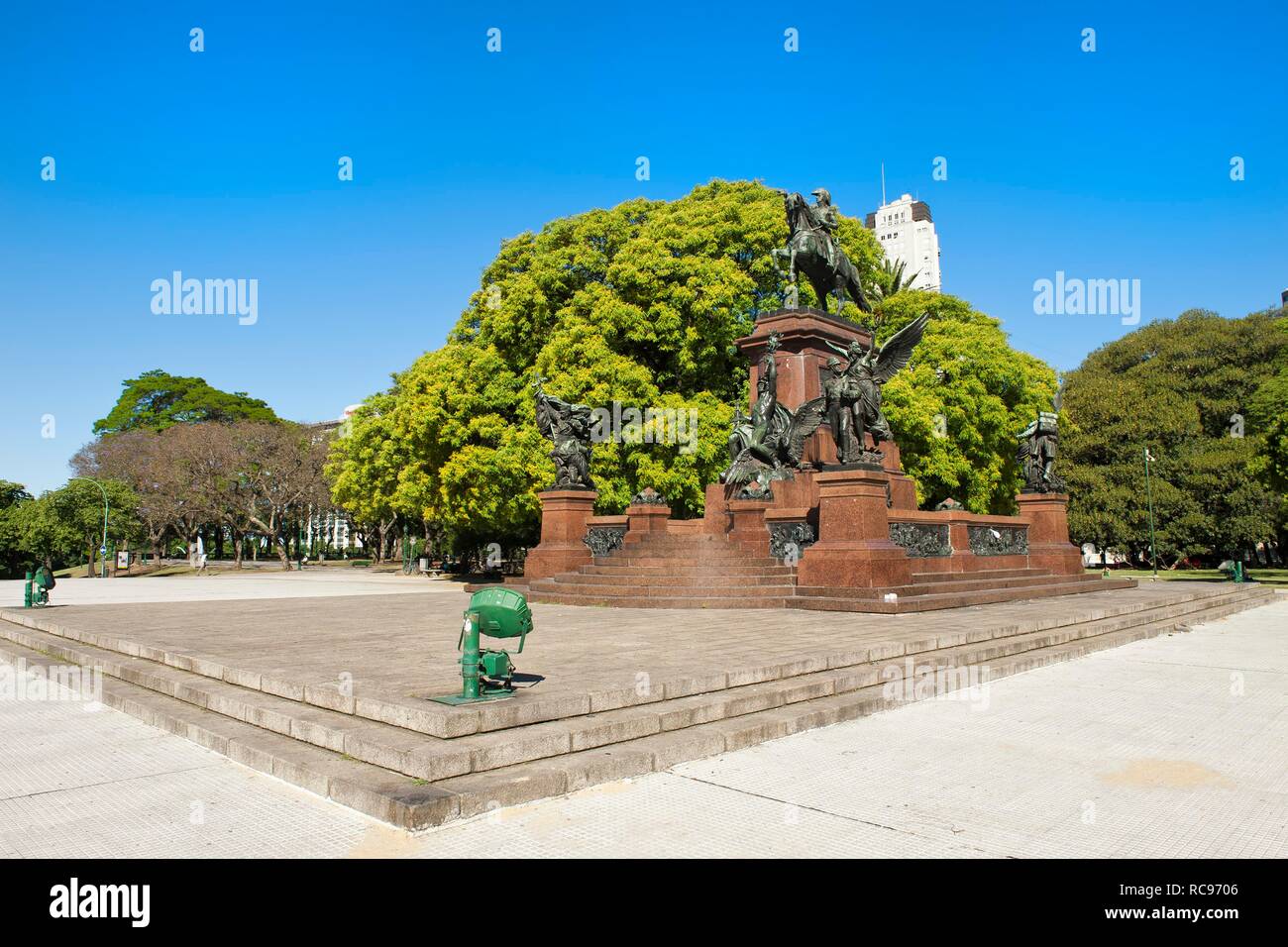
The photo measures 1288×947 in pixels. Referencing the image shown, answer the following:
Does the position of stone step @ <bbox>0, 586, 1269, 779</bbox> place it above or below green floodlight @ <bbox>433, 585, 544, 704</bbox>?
below

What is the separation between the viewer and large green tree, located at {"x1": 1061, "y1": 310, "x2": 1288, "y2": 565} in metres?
35.2

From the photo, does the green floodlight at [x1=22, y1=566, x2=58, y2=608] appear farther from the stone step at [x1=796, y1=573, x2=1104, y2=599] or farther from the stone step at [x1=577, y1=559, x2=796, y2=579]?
the stone step at [x1=796, y1=573, x2=1104, y2=599]

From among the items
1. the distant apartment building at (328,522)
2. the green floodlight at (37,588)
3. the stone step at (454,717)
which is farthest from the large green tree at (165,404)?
the stone step at (454,717)

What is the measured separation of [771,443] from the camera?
695 inches

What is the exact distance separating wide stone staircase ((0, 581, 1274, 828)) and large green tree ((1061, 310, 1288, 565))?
104ft

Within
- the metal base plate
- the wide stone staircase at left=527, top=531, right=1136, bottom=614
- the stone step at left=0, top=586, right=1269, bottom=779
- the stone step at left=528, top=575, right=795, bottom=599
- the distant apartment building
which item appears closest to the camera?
the stone step at left=0, top=586, right=1269, bottom=779

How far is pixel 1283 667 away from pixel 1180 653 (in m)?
1.45

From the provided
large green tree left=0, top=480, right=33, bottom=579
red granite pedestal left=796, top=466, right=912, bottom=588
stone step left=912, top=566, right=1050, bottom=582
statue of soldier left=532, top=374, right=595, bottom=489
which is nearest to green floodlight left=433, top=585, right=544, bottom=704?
red granite pedestal left=796, top=466, right=912, bottom=588

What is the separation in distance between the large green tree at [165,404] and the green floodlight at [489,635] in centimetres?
6837

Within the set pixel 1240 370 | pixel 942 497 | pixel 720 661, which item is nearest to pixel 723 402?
pixel 942 497

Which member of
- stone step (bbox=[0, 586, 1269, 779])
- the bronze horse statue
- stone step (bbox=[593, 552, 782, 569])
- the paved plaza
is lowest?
the paved plaza

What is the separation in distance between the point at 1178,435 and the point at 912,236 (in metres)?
121

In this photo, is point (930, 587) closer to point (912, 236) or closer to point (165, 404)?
point (165, 404)
